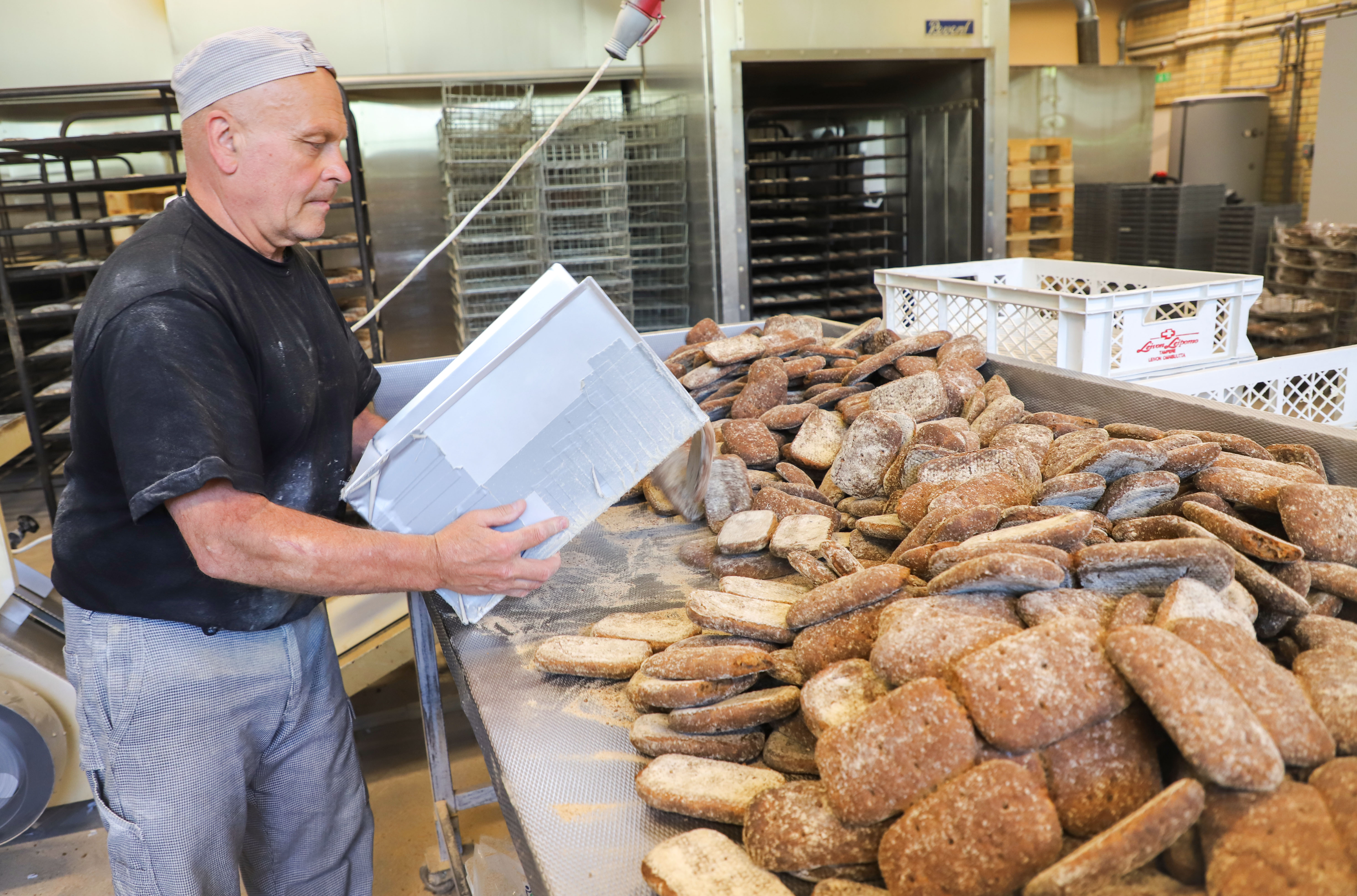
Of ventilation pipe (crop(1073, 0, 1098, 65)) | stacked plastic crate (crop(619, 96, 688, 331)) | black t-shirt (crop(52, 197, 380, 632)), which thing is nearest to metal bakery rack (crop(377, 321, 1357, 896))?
black t-shirt (crop(52, 197, 380, 632))

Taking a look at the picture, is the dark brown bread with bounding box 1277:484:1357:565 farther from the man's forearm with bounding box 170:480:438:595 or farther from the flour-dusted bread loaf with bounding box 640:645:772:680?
the man's forearm with bounding box 170:480:438:595

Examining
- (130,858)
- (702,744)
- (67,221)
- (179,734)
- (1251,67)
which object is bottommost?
(130,858)

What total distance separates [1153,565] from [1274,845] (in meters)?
0.35

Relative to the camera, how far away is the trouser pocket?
128cm

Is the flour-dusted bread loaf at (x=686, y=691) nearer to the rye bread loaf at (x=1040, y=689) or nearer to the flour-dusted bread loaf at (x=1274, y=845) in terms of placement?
the rye bread loaf at (x=1040, y=689)

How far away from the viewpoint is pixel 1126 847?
2.17ft

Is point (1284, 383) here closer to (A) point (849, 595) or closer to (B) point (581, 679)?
(A) point (849, 595)

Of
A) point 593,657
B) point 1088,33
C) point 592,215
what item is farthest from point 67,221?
point 1088,33

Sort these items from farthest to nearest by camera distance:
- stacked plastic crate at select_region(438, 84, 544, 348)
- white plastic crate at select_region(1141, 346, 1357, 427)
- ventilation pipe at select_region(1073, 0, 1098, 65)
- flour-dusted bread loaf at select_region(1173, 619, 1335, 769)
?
ventilation pipe at select_region(1073, 0, 1098, 65) → stacked plastic crate at select_region(438, 84, 544, 348) → white plastic crate at select_region(1141, 346, 1357, 427) → flour-dusted bread loaf at select_region(1173, 619, 1335, 769)

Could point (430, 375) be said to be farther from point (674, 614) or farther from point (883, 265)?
point (883, 265)

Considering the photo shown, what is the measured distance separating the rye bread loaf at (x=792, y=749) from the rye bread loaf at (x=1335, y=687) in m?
0.46

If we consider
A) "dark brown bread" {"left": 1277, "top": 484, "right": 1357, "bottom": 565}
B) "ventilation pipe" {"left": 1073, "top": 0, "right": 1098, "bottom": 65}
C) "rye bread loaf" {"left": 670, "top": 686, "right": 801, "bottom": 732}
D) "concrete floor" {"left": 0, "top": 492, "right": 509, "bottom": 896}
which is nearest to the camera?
"rye bread loaf" {"left": 670, "top": 686, "right": 801, "bottom": 732}

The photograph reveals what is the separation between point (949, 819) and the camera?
0.74 metres

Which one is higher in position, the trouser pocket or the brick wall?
the brick wall
